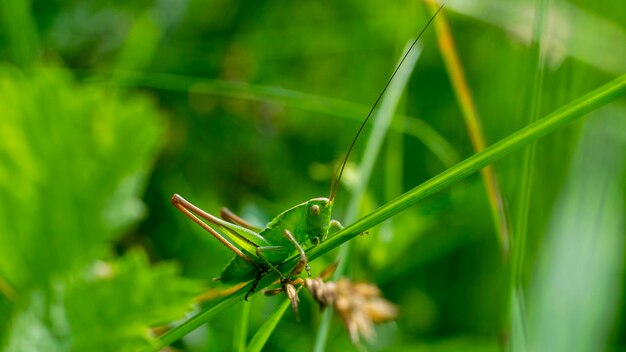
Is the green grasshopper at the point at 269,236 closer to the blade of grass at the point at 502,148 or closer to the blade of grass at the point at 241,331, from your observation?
the blade of grass at the point at 241,331

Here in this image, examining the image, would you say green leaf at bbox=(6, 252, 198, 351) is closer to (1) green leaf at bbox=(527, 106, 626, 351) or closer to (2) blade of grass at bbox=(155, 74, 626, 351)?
(2) blade of grass at bbox=(155, 74, 626, 351)

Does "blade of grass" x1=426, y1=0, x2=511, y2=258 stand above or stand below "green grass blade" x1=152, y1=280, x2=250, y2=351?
above

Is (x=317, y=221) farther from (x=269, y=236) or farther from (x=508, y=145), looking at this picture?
(x=508, y=145)

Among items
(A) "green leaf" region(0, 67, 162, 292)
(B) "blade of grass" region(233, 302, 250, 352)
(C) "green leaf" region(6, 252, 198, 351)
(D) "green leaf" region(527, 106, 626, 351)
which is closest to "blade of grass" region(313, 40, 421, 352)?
(B) "blade of grass" region(233, 302, 250, 352)

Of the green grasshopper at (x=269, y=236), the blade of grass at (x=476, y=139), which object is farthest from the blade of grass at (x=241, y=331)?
the blade of grass at (x=476, y=139)

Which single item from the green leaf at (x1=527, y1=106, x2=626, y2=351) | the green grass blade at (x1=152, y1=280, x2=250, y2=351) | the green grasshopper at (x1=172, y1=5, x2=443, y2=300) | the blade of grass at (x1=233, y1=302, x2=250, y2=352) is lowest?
the green grass blade at (x1=152, y1=280, x2=250, y2=351)

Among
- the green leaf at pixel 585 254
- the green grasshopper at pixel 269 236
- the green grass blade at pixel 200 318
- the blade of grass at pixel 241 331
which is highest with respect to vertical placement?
the green leaf at pixel 585 254

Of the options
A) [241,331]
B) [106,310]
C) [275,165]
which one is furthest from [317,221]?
[275,165]
